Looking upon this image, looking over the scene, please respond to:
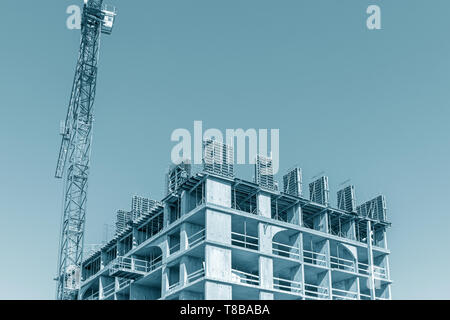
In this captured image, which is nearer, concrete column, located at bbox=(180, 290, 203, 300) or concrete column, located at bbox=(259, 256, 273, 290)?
concrete column, located at bbox=(180, 290, 203, 300)

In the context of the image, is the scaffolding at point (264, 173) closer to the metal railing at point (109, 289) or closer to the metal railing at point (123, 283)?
the metal railing at point (123, 283)

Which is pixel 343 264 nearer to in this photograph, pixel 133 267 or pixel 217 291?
pixel 217 291

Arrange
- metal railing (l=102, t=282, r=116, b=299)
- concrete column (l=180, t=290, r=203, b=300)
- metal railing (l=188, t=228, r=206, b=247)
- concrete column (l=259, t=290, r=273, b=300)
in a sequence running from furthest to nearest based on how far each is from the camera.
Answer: metal railing (l=102, t=282, r=116, b=299)
metal railing (l=188, t=228, r=206, b=247)
concrete column (l=259, t=290, r=273, b=300)
concrete column (l=180, t=290, r=203, b=300)

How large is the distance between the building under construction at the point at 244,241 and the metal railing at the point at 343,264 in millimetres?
152

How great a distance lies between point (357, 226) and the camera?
7231cm

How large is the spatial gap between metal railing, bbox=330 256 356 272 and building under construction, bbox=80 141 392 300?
15 centimetres

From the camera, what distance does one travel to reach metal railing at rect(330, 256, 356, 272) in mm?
68550

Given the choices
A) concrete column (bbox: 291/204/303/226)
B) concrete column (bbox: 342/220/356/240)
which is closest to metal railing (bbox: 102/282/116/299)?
concrete column (bbox: 291/204/303/226)

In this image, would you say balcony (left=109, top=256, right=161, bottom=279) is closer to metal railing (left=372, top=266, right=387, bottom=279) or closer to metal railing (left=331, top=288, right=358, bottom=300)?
metal railing (left=331, top=288, right=358, bottom=300)

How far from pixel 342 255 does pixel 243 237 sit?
12.2 m

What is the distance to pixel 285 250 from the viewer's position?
68250 mm

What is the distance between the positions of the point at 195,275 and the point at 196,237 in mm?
4188

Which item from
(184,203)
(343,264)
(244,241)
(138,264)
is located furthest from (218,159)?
(343,264)

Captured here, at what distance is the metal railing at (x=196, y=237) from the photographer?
59.3 m
